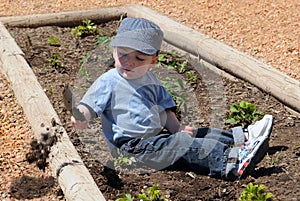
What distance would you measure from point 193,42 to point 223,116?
4.22ft

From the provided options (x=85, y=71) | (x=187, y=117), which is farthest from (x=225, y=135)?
(x=85, y=71)

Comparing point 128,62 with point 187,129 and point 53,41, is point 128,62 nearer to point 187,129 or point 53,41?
point 187,129

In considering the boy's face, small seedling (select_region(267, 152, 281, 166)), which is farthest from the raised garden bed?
the boy's face

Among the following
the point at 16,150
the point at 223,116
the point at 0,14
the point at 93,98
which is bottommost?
the point at 0,14

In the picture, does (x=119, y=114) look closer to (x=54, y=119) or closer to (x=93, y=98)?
(x=93, y=98)

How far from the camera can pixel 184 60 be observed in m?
5.73

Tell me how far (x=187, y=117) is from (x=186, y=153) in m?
0.83

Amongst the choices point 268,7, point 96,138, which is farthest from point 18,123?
point 268,7

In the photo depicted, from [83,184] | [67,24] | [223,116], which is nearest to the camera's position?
[83,184]

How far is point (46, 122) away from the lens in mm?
4289

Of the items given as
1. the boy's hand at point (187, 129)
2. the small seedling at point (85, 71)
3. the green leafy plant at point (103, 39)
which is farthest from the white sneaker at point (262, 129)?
the green leafy plant at point (103, 39)

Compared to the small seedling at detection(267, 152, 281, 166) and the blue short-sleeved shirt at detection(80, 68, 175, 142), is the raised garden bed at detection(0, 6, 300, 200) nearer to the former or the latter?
the small seedling at detection(267, 152, 281, 166)

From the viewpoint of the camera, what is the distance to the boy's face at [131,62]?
12.9 ft

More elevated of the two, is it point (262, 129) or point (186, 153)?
point (262, 129)
